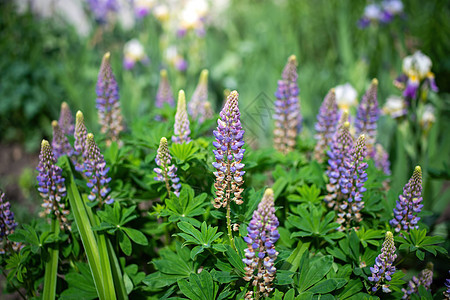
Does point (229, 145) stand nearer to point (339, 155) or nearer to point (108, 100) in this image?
point (339, 155)

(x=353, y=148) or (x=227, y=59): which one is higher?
(x=227, y=59)

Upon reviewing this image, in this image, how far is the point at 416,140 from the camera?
2316 mm

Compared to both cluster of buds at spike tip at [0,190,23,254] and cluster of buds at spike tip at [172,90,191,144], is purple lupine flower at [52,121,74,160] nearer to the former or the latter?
cluster of buds at spike tip at [0,190,23,254]

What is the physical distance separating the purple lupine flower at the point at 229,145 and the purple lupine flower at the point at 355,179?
44 cm

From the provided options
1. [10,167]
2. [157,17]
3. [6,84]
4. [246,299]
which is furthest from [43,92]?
[246,299]

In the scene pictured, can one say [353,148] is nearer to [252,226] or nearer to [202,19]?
[252,226]

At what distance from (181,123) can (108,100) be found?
1.88 ft

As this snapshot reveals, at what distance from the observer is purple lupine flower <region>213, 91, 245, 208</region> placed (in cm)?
114

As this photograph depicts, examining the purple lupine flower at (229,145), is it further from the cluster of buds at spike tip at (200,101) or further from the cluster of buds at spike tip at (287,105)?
the cluster of buds at spike tip at (200,101)

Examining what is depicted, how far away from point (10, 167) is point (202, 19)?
2485 millimetres

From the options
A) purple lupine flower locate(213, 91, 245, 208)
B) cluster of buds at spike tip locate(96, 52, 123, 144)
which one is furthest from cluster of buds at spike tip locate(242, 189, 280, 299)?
cluster of buds at spike tip locate(96, 52, 123, 144)

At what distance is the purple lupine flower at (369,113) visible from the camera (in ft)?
6.02

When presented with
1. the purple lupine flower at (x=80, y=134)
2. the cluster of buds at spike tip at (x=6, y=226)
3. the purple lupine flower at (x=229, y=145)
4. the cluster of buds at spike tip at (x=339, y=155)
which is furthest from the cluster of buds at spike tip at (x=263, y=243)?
the cluster of buds at spike tip at (x=6, y=226)

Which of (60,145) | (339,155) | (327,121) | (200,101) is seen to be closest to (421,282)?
(339,155)
